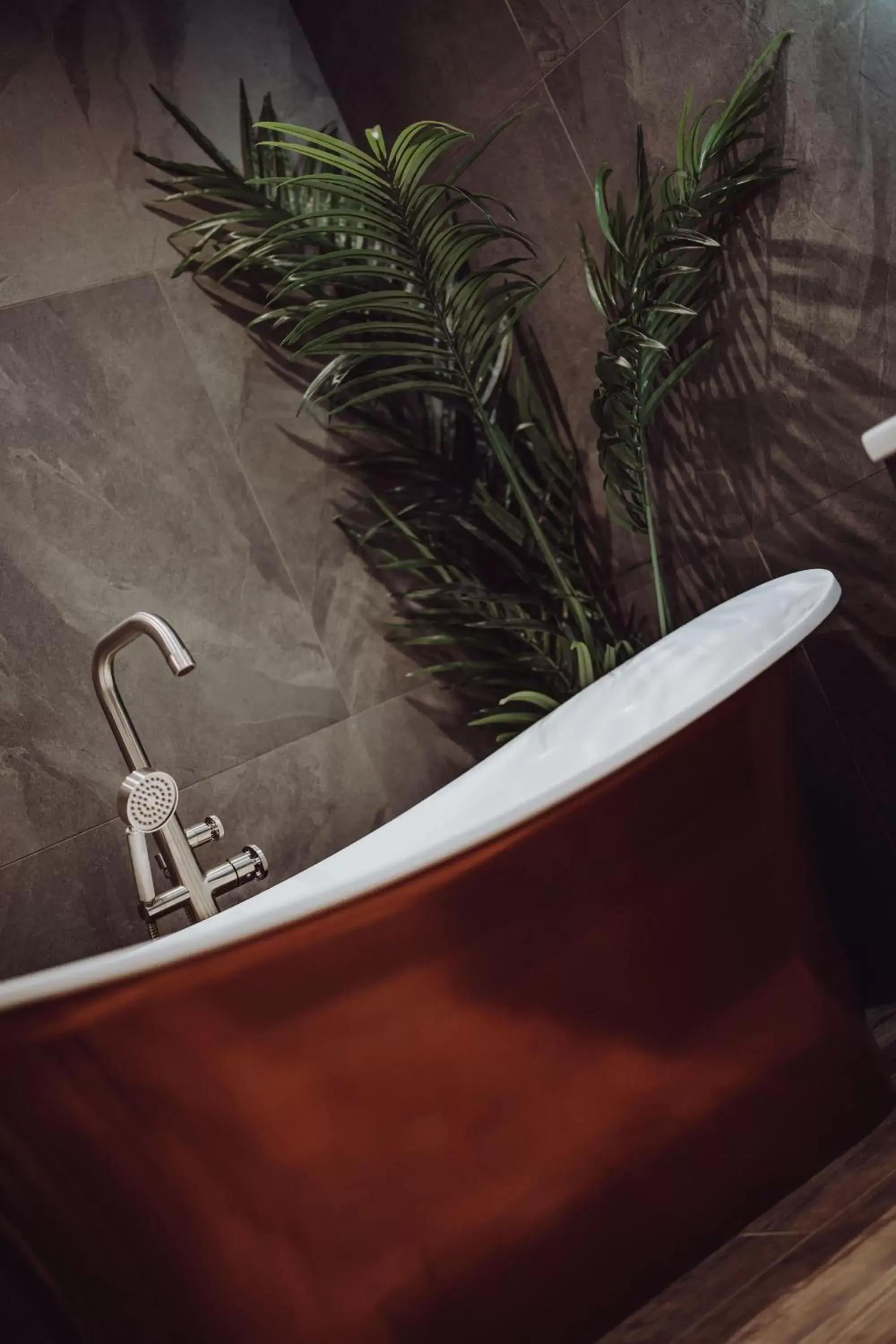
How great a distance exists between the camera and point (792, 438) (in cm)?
167

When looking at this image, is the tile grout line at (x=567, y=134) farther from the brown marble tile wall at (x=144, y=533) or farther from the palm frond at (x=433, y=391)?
the brown marble tile wall at (x=144, y=533)

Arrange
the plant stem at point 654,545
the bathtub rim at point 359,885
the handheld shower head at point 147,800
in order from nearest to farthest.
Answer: the bathtub rim at point 359,885 < the handheld shower head at point 147,800 < the plant stem at point 654,545

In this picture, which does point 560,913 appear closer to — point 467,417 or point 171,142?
point 467,417

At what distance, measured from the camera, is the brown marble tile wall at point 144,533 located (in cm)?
191

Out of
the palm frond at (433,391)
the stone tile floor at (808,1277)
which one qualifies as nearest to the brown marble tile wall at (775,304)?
the palm frond at (433,391)

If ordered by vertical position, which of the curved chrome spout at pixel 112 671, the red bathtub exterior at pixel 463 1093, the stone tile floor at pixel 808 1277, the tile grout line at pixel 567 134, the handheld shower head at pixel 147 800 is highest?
the tile grout line at pixel 567 134

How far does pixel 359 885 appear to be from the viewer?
1.04 meters

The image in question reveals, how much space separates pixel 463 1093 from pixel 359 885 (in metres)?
0.24

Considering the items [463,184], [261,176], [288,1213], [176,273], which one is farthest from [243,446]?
[288,1213]

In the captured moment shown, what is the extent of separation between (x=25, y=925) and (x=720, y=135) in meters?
1.54

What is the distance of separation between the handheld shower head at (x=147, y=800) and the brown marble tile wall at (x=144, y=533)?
0.47 meters

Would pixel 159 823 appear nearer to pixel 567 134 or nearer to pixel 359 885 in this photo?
pixel 359 885

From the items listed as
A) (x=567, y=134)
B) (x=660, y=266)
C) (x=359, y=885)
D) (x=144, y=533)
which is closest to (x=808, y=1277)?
(x=359, y=885)

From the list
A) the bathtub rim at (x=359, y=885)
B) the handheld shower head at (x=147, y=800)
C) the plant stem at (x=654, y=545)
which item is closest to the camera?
the bathtub rim at (x=359, y=885)
